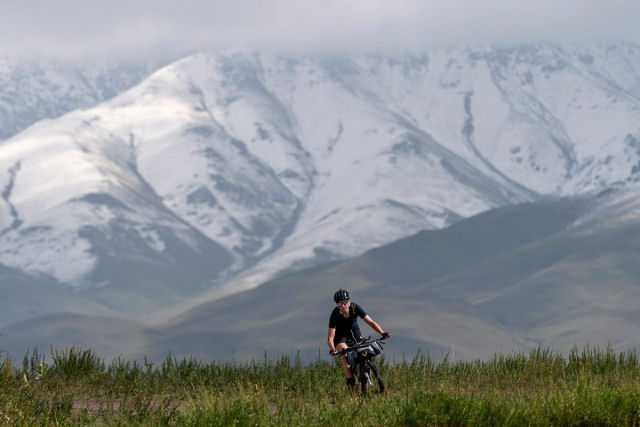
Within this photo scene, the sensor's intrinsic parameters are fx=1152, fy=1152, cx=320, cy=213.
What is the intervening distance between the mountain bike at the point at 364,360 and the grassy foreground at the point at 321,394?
1.85ft

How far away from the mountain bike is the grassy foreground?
0.56 m

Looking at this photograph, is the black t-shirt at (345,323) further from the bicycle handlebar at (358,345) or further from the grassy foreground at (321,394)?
the grassy foreground at (321,394)

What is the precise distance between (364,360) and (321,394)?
299 cm

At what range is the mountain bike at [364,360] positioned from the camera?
927 inches

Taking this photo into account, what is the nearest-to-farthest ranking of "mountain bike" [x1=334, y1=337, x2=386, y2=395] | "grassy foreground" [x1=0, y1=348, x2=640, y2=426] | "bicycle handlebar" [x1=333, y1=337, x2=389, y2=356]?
"grassy foreground" [x1=0, y1=348, x2=640, y2=426] < "bicycle handlebar" [x1=333, y1=337, x2=389, y2=356] < "mountain bike" [x1=334, y1=337, x2=386, y2=395]

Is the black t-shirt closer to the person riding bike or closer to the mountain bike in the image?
the person riding bike

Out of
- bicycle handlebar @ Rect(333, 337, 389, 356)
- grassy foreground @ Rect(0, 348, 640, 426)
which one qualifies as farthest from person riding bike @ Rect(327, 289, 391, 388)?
grassy foreground @ Rect(0, 348, 640, 426)

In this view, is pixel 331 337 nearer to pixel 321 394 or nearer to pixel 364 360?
pixel 364 360

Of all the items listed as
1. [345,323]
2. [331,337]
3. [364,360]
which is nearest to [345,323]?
[345,323]

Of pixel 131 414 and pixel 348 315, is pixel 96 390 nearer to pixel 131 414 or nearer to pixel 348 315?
pixel 131 414

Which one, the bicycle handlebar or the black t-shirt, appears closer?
the bicycle handlebar

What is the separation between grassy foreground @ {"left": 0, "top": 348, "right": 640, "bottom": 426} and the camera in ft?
70.8

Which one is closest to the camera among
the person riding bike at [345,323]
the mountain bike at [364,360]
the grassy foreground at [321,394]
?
the grassy foreground at [321,394]

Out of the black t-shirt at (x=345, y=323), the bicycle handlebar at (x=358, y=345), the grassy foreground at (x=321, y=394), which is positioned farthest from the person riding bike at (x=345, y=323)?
the grassy foreground at (x=321, y=394)
